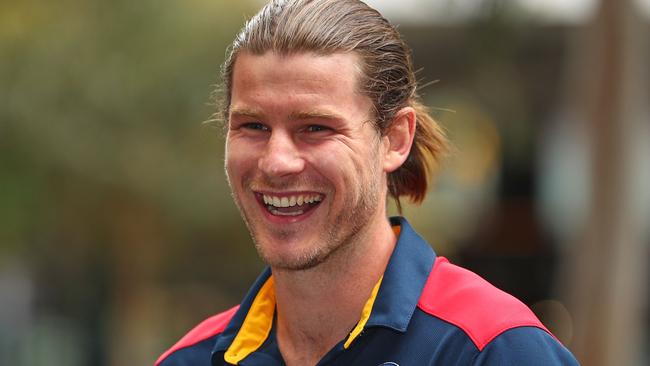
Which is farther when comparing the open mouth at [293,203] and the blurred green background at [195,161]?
the blurred green background at [195,161]

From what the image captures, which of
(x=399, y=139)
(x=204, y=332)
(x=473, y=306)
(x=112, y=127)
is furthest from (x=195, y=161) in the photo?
(x=473, y=306)

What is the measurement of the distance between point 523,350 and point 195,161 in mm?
12252

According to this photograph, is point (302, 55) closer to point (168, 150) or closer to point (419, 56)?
point (168, 150)

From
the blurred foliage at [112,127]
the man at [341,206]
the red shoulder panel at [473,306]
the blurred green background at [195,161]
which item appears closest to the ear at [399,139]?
the man at [341,206]

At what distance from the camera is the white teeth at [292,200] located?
145 inches

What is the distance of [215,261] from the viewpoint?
65.0 ft

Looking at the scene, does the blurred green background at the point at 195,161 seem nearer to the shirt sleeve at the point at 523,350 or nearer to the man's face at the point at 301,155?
the man's face at the point at 301,155

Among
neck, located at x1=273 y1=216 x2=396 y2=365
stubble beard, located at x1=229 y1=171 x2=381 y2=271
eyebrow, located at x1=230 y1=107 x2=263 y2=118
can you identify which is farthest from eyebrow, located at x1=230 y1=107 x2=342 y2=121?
neck, located at x1=273 y1=216 x2=396 y2=365

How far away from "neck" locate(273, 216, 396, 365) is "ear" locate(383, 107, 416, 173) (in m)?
0.18

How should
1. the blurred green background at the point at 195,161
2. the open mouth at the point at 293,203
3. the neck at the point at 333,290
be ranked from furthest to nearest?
the blurred green background at the point at 195,161 < the neck at the point at 333,290 < the open mouth at the point at 293,203

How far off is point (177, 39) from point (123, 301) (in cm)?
473

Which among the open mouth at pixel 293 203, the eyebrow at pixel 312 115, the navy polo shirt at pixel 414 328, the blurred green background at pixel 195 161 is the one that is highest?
the eyebrow at pixel 312 115

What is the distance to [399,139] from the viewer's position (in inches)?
155

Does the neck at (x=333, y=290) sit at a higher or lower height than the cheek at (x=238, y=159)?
lower
